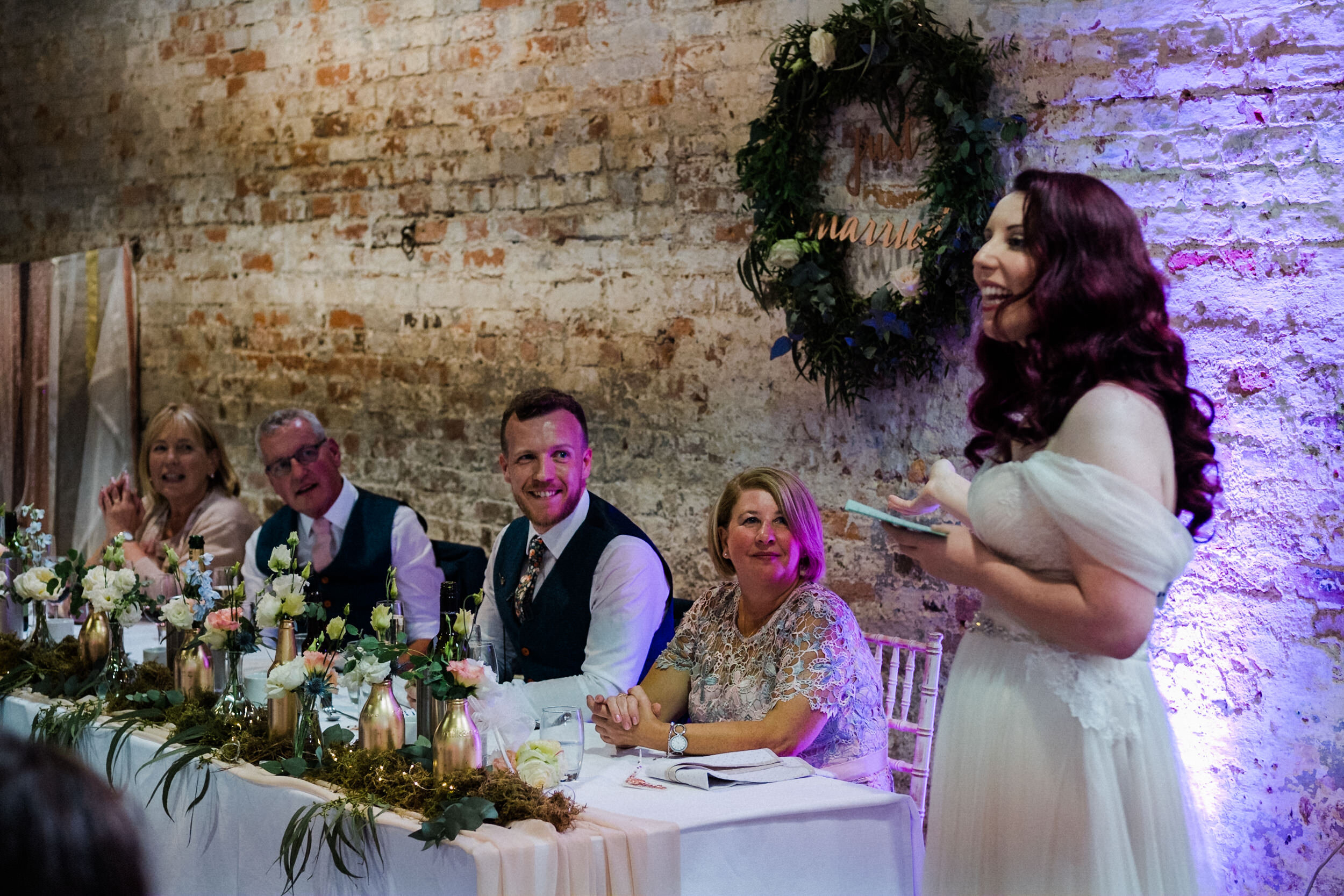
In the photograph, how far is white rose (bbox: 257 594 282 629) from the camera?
2.36m

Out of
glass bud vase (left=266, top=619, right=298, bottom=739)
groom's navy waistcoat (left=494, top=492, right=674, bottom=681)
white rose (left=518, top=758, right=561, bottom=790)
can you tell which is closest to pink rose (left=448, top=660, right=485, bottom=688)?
white rose (left=518, top=758, right=561, bottom=790)

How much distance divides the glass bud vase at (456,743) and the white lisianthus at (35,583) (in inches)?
57.2

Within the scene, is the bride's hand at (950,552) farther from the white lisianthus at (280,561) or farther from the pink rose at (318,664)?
the white lisianthus at (280,561)

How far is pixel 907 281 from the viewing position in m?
3.37

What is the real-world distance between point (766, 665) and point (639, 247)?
1.84 metres

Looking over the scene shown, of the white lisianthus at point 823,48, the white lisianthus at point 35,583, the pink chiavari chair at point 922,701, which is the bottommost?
the pink chiavari chair at point 922,701

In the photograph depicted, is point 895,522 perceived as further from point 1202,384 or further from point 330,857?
point 1202,384

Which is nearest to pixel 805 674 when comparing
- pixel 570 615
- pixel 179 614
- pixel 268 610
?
pixel 570 615

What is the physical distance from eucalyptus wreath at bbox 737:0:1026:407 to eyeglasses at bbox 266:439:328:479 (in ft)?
4.53

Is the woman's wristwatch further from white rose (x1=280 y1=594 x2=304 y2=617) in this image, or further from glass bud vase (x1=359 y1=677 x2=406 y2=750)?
white rose (x1=280 y1=594 x2=304 y2=617)

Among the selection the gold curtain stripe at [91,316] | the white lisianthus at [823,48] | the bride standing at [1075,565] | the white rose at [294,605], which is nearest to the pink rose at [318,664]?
the white rose at [294,605]

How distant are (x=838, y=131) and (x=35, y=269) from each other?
404 centimetres

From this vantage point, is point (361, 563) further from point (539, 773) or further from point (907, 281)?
point (539, 773)

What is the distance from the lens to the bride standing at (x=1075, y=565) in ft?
5.93
